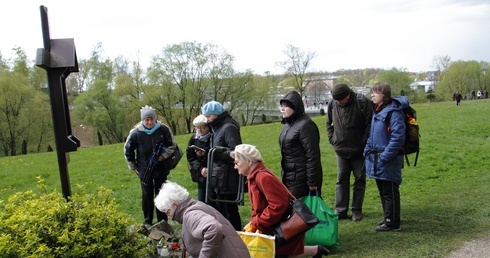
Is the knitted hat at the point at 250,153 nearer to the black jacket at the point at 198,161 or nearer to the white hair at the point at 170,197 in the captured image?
the white hair at the point at 170,197

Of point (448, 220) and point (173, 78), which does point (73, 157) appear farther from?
point (173, 78)

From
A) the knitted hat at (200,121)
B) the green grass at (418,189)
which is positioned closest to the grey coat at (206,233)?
the green grass at (418,189)

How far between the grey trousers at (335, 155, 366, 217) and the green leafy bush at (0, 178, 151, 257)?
130 inches

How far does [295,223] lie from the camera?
14.3 ft

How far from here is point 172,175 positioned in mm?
11977

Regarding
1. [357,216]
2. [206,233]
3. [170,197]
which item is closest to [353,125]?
[357,216]

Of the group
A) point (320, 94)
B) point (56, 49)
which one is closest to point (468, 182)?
point (56, 49)

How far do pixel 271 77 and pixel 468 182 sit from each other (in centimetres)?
6005

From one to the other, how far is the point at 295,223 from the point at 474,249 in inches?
98.4

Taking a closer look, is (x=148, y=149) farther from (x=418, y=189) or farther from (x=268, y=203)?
(x=418, y=189)

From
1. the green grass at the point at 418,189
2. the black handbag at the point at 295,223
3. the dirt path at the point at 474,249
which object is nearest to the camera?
the black handbag at the point at 295,223

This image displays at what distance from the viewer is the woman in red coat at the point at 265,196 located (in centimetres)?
436

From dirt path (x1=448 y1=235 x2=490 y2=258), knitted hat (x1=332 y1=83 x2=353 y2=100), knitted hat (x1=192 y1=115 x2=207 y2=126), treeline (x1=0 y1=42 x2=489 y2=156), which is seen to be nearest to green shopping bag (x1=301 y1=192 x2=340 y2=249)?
dirt path (x1=448 y1=235 x2=490 y2=258)

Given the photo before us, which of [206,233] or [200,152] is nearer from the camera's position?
[206,233]
